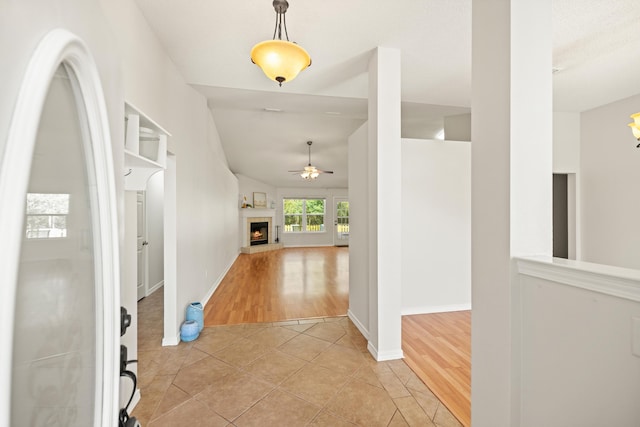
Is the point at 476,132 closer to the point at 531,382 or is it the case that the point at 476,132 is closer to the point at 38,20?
the point at 531,382

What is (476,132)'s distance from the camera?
1252 mm

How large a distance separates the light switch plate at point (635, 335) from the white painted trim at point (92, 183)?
1.45 metres

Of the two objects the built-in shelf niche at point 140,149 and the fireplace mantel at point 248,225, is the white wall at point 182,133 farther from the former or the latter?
the fireplace mantel at point 248,225

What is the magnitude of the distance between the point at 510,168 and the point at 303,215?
30.1ft

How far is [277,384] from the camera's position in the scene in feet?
6.53

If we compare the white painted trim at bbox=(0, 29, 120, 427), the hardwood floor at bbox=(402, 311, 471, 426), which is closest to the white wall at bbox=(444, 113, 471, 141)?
the hardwood floor at bbox=(402, 311, 471, 426)

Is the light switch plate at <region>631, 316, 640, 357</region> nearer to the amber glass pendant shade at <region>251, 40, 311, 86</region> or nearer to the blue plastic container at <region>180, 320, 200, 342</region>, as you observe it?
the amber glass pendant shade at <region>251, 40, 311, 86</region>

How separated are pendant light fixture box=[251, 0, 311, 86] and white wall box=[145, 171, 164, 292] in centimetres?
321

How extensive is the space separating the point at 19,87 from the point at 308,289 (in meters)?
4.28

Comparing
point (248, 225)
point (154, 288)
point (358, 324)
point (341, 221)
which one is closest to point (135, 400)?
point (358, 324)

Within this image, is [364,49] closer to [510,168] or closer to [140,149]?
[510,168]

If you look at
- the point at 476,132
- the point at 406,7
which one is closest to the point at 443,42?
the point at 406,7

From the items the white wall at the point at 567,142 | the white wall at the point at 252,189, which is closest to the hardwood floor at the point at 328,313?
the white wall at the point at 252,189

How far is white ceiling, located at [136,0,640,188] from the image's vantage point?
191cm
